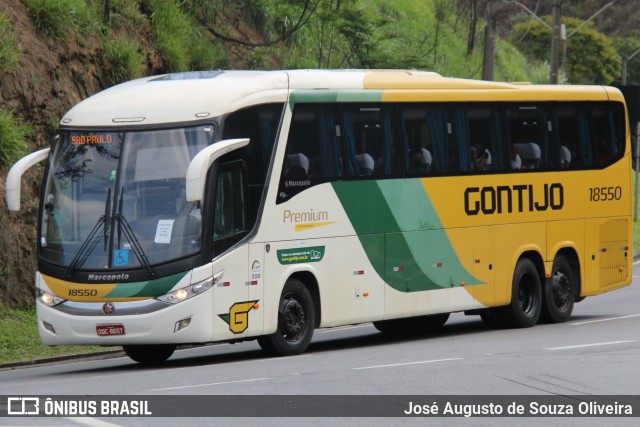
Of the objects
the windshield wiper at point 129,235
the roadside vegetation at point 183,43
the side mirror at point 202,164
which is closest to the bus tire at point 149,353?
the windshield wiper at point 129,235

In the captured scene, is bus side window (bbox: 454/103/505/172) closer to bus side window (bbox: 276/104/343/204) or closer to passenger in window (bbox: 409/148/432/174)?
passenger in window (bbox: 409/148/432/174)

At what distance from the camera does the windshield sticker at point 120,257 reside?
1606cm

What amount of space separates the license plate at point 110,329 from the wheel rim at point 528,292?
8241 millimetres

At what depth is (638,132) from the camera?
45.7m

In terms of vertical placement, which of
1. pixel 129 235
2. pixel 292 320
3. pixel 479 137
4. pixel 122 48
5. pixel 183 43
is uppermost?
pixel 183 43

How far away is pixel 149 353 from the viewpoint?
17.8 meters

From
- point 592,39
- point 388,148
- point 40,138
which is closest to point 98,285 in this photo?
point 388,148

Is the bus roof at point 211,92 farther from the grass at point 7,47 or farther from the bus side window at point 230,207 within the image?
the grass at point 7,47

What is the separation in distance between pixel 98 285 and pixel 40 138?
28.6 ft

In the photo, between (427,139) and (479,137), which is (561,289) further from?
(427,139)

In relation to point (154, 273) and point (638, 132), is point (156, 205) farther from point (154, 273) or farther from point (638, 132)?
point (638, 132)

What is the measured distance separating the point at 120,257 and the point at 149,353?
2.18 m

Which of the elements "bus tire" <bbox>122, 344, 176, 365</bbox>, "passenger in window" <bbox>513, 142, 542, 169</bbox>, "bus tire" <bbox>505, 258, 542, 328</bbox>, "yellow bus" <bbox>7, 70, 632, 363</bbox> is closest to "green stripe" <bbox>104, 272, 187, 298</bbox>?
"yellow bus" <bbox>7, 70, 632, 363</bbox>

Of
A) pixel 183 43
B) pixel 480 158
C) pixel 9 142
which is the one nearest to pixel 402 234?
pixel 480 158
